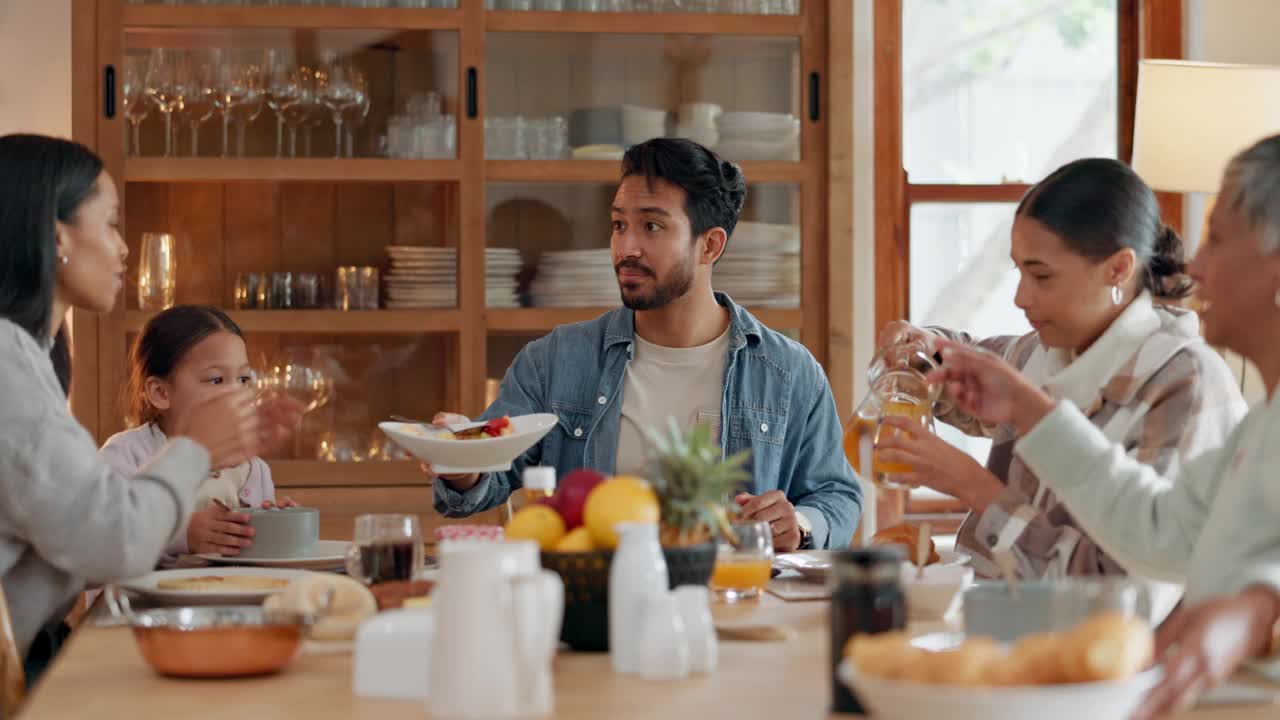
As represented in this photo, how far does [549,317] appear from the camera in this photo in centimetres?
363

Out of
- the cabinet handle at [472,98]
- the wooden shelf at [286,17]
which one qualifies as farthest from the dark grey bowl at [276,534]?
the wooden shelf at [286,17]

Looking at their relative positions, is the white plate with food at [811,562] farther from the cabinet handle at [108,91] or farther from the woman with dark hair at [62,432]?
the cabinet handle at [108,91]

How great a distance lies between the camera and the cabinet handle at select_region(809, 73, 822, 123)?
3674 millimetres

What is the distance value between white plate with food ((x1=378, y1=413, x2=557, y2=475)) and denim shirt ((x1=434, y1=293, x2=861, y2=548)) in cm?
48

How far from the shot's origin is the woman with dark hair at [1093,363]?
195 cm

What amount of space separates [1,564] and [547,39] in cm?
230

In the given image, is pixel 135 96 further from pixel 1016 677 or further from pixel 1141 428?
pixel 1016 677

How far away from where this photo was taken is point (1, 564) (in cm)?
168

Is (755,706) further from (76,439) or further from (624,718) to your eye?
(76,439)

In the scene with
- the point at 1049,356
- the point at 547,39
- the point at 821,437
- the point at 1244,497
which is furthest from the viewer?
the point at 547,39

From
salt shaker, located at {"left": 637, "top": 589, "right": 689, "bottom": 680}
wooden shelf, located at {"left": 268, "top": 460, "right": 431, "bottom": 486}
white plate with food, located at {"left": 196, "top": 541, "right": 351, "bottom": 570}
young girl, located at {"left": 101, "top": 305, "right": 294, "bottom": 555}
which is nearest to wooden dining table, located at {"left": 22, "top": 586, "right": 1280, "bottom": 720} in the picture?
salt shaker, located at {"left": 637, "top": 589, "right": 689, "bottom": 680}

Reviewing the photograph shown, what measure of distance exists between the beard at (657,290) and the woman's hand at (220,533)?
94cm

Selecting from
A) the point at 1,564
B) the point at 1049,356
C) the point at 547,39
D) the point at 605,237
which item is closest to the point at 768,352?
the point at 1049,356

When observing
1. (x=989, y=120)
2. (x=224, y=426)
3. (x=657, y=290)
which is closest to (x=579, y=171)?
(x=657, y=290)
